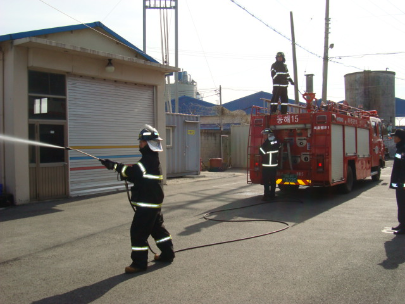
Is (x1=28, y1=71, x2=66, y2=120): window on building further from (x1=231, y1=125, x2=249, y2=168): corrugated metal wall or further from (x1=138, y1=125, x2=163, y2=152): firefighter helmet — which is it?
(x1=231, y1=125, x2=249, y2=168): corrugated metal wall

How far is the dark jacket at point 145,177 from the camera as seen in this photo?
510cm

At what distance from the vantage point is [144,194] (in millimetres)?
5156

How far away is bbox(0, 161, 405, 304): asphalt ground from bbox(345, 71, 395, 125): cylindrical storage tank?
2806 centimetres

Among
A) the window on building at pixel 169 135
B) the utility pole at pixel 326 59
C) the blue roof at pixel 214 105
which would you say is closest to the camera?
the window on building at pixel 169 135

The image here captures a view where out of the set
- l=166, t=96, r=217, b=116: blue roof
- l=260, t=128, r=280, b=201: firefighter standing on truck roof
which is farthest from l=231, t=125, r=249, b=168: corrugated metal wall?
l=166, t=96, r=217, b=116: blue roof

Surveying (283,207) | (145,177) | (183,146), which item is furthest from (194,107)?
(145,177)

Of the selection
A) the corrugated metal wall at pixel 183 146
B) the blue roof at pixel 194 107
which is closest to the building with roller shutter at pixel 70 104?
the corrugated metal wall at pixel 183 146

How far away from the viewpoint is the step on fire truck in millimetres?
10570

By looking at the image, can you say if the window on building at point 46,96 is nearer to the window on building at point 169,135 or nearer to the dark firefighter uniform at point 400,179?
the window on building at point 169,135

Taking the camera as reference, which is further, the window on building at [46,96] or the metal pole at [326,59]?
the metal pole at [326,59]

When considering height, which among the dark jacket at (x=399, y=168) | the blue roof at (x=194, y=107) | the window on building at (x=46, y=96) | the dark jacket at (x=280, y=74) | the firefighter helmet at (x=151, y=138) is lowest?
the dark jacket at (x=399, y=168)

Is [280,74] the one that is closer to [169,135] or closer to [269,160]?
[269,160]

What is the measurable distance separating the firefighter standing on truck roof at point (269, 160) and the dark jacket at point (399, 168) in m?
3.57

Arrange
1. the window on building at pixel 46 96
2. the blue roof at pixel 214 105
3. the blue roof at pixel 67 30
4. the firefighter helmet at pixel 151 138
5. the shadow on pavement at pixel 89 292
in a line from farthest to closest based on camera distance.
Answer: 1. the blue roof at pixel 214 105
2. the window on building at pixel 46 96
3. the blue roof at pixel 67 30
4. the firefighter helmet at pixel 151 138
5. the shadow on pavement at pixel 89 292
